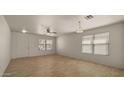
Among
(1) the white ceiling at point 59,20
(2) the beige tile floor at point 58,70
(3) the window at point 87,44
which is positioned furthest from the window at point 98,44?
(2) the beige tile floor at point 58,70

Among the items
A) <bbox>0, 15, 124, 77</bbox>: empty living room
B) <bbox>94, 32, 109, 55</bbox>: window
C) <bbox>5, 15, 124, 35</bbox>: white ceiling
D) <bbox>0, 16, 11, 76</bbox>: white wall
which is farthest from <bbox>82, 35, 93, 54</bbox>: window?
<bbox>0, 16, 11, 76</bbox>: white wall

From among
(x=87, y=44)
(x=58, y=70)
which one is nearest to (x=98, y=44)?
(x=87, y=44)

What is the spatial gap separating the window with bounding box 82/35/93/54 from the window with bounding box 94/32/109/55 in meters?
0.24

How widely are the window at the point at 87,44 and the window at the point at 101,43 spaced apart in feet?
0.80

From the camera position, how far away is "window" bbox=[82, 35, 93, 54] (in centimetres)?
463

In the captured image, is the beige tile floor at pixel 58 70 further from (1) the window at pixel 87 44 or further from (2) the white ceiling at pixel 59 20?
(2) the white ceiling at pixel 59 20

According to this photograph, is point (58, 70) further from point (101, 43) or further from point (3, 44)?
point (101, 43)

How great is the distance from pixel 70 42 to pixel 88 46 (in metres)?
2.41

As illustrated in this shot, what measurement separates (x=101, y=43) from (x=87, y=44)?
0.68 meters

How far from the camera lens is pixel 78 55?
18.2 ft
